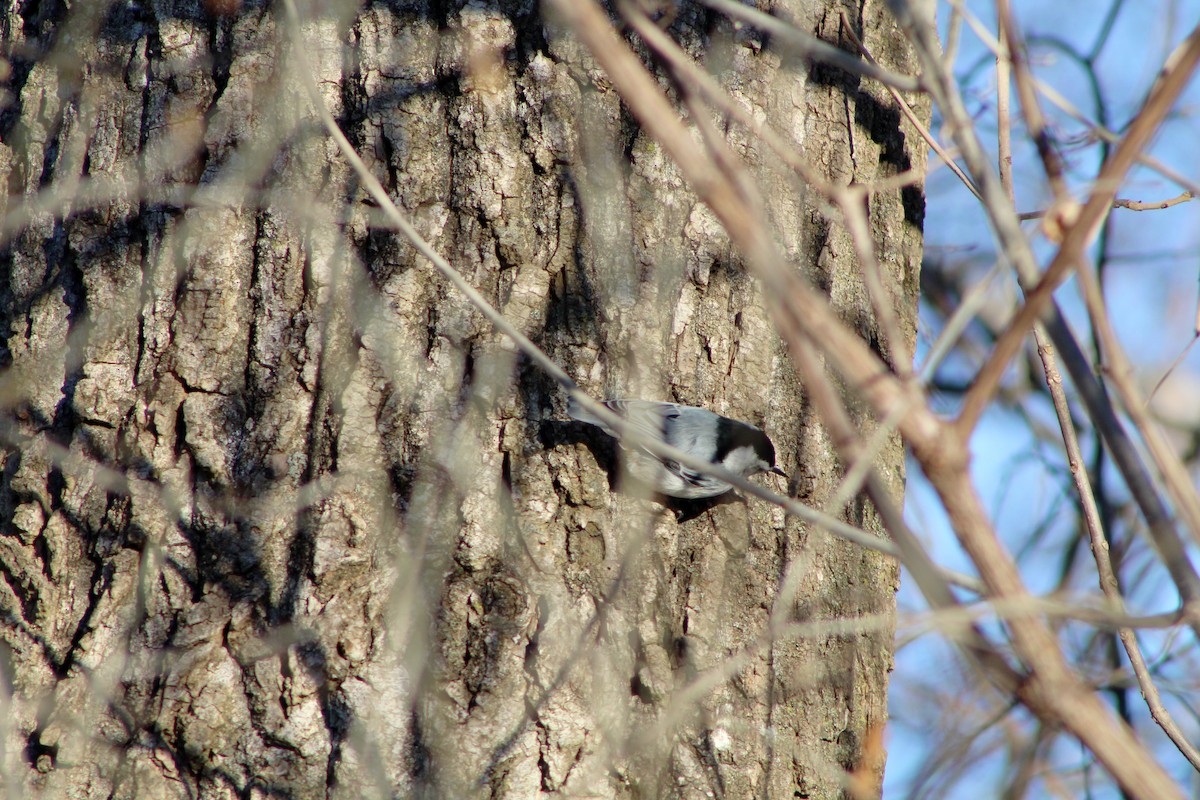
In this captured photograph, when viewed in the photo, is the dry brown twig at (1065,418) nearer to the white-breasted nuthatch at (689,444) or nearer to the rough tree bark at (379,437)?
the rough tree bark at (379,437)

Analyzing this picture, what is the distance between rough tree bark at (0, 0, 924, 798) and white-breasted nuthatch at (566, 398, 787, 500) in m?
0.03

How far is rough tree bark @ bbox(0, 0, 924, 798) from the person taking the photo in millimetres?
1354

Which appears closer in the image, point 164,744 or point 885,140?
point 164,744

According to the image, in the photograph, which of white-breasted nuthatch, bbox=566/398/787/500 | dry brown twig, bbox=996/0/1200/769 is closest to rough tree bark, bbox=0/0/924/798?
white-breasted nuthatch, bbox=566/398/787/500

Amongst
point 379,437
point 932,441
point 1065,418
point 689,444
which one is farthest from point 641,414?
point 1065,418

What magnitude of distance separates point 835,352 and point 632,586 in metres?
0.76

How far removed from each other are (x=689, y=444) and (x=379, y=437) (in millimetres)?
489

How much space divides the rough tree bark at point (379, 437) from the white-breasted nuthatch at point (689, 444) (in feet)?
0.10

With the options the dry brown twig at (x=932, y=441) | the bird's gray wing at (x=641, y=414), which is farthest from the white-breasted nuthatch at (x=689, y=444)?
the dry brown twig at (x=932, y=441)

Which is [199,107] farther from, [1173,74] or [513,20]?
[1173,74]

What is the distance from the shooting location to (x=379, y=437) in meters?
1.44

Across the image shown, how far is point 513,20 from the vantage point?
1534 millimetres

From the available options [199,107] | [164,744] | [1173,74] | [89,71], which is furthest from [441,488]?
[1173,74]

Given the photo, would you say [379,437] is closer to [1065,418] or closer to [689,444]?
[689,444]
